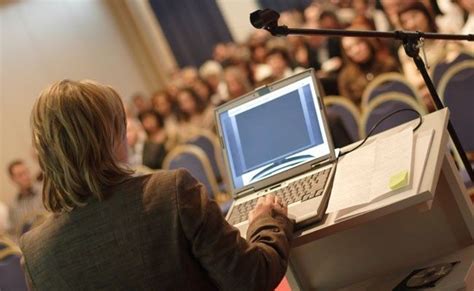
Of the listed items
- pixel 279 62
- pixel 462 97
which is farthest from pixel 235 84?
pixel 462 97

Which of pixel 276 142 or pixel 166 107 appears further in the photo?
pixel 166 107

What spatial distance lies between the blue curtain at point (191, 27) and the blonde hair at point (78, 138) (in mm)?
7798

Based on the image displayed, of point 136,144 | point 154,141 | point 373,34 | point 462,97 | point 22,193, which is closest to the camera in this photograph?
point 373,34

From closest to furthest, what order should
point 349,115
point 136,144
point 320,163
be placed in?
point 320,163, point 349,115, point 136,144

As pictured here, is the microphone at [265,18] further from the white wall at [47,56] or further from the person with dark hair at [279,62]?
the white wall at [47,56]

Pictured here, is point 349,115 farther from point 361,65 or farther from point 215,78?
point 215,78

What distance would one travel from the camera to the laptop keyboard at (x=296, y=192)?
1.79 m

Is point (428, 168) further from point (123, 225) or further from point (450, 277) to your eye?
point (123, 225)

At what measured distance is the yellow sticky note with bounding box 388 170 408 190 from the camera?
5.17ft

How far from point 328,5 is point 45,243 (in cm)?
610

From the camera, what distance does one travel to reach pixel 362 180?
68.7 inches

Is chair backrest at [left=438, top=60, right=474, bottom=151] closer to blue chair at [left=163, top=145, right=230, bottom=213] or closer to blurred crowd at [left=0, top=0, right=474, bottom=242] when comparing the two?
blurred crowd at [left=0, top=0, right=474, bottom=242]

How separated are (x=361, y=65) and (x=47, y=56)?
505 centimetres

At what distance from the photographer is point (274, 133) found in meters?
2.03
